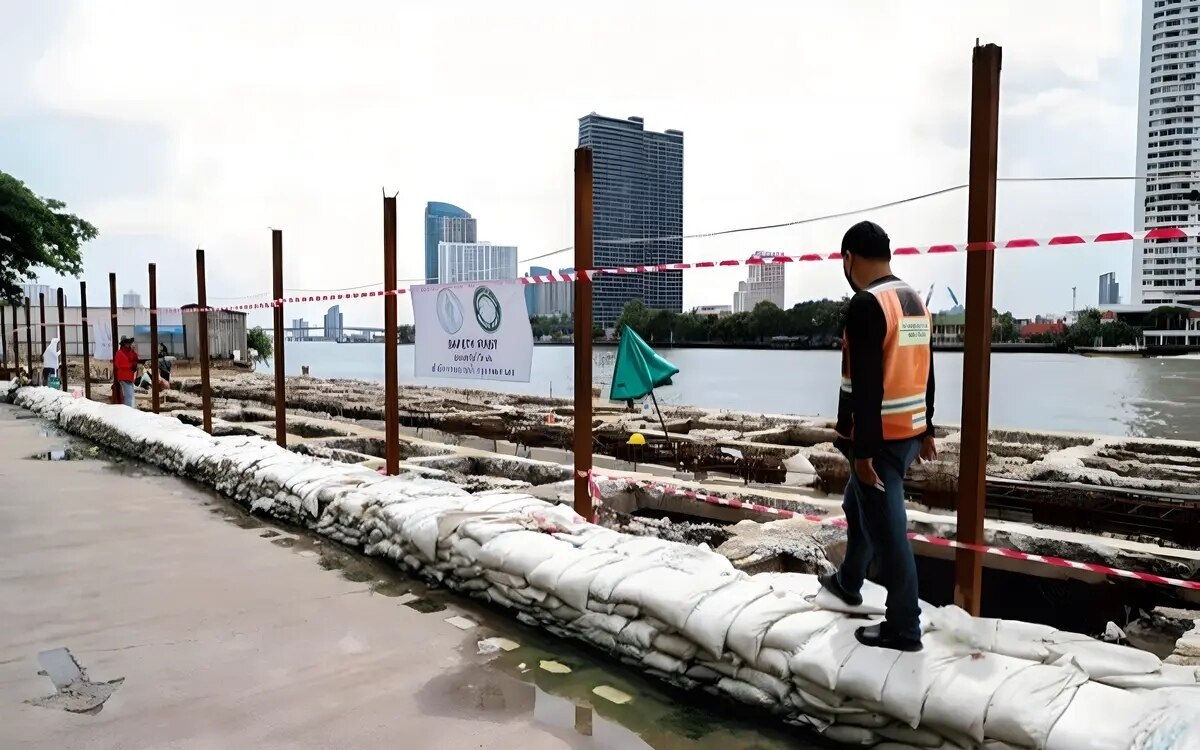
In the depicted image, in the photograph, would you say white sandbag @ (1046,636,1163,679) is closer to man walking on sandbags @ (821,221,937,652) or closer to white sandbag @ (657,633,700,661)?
man walking on sandbags @ (821,221,937,652)

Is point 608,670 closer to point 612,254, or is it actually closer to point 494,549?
point 494,549

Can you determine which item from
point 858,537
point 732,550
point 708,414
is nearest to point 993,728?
point 858,537

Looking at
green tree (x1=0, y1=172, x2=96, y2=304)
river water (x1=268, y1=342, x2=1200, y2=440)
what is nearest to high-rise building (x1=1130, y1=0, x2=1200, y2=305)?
river water (x1=268, y1=342, x2=1200, y2=440)

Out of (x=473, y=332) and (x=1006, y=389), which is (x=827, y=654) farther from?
(x=1006, y=389)

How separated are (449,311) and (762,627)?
376 cm

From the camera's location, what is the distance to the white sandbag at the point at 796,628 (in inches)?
117

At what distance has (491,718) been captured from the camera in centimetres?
308

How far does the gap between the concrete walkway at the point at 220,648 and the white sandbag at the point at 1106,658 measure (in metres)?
1.61

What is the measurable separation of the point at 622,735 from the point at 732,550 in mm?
2505

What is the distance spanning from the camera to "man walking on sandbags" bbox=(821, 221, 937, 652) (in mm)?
2762

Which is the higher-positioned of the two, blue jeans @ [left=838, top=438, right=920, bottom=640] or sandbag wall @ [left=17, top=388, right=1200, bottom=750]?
blue jeans @ [left=838, top=438, right=920, bottom=640]

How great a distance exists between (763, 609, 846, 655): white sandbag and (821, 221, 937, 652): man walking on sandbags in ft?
0.56

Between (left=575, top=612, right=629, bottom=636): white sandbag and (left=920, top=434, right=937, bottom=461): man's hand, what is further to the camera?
(left=575, top=612, right=629, bottom=636): white sandbag

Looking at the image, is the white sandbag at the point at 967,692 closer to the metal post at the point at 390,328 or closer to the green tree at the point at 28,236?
the metal post at the point at 390,328
